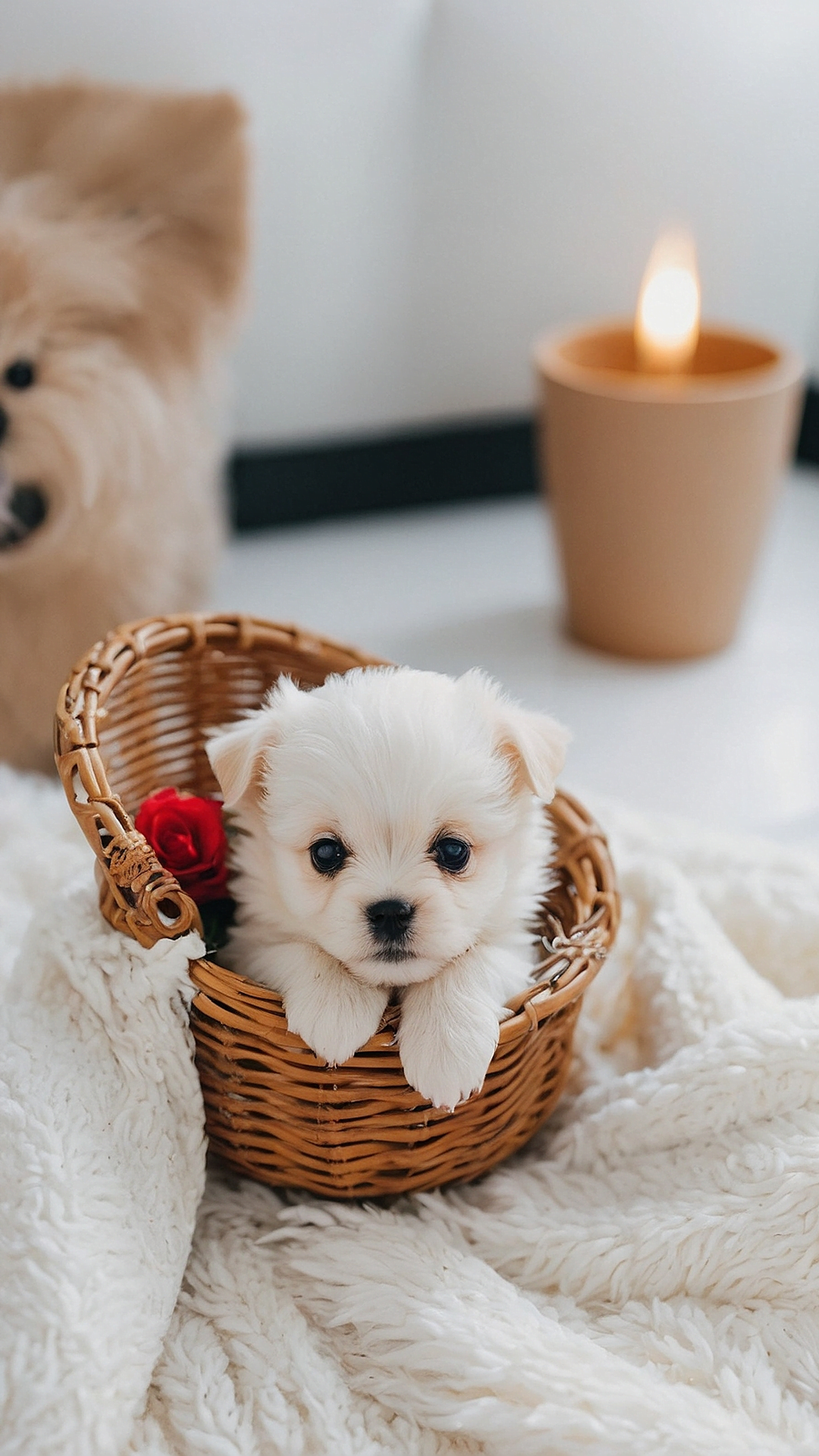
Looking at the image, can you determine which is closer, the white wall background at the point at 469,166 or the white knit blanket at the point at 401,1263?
the white knit blanket at the point at 401,1263

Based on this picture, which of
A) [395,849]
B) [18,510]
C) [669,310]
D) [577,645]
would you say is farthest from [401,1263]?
[669,310]

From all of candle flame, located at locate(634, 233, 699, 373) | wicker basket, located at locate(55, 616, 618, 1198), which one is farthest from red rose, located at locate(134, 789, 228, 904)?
candle flame, located at locate(634, 233, 699, 373)

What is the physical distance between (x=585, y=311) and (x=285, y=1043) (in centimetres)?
137

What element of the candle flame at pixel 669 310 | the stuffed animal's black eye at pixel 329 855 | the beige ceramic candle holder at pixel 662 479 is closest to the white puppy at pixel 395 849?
the stuffed animal's black eye at pixel 329 855

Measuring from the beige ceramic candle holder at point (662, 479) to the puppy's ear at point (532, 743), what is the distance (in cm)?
63

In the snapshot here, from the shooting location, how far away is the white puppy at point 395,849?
750 mm

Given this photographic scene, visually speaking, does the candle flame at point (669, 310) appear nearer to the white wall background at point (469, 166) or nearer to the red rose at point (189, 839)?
the white wall background at point (469, 166)

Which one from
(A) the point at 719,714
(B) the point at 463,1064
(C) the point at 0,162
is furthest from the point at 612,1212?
(C) the point at 0,162

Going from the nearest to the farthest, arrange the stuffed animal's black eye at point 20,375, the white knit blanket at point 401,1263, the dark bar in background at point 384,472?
1. the white knit blanket at point 401,1263
2. the stuffed animal's black eye at point 20,375
3. the dark bar in background at point 384,472

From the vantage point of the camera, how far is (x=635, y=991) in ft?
3.39

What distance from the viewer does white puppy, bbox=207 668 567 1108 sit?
750 mm

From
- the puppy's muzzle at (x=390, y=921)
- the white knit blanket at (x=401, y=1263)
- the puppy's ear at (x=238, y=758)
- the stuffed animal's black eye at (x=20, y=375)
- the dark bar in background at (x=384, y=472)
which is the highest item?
the stuffed animal's black eye at (x=20, y=375)

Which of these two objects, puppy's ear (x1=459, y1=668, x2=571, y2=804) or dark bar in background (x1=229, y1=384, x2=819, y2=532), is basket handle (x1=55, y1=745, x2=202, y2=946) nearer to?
puppy's ear (x1=459, y1=668, x2=571, y2=804)

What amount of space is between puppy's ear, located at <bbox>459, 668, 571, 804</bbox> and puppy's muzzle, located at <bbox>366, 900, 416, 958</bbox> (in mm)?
117
